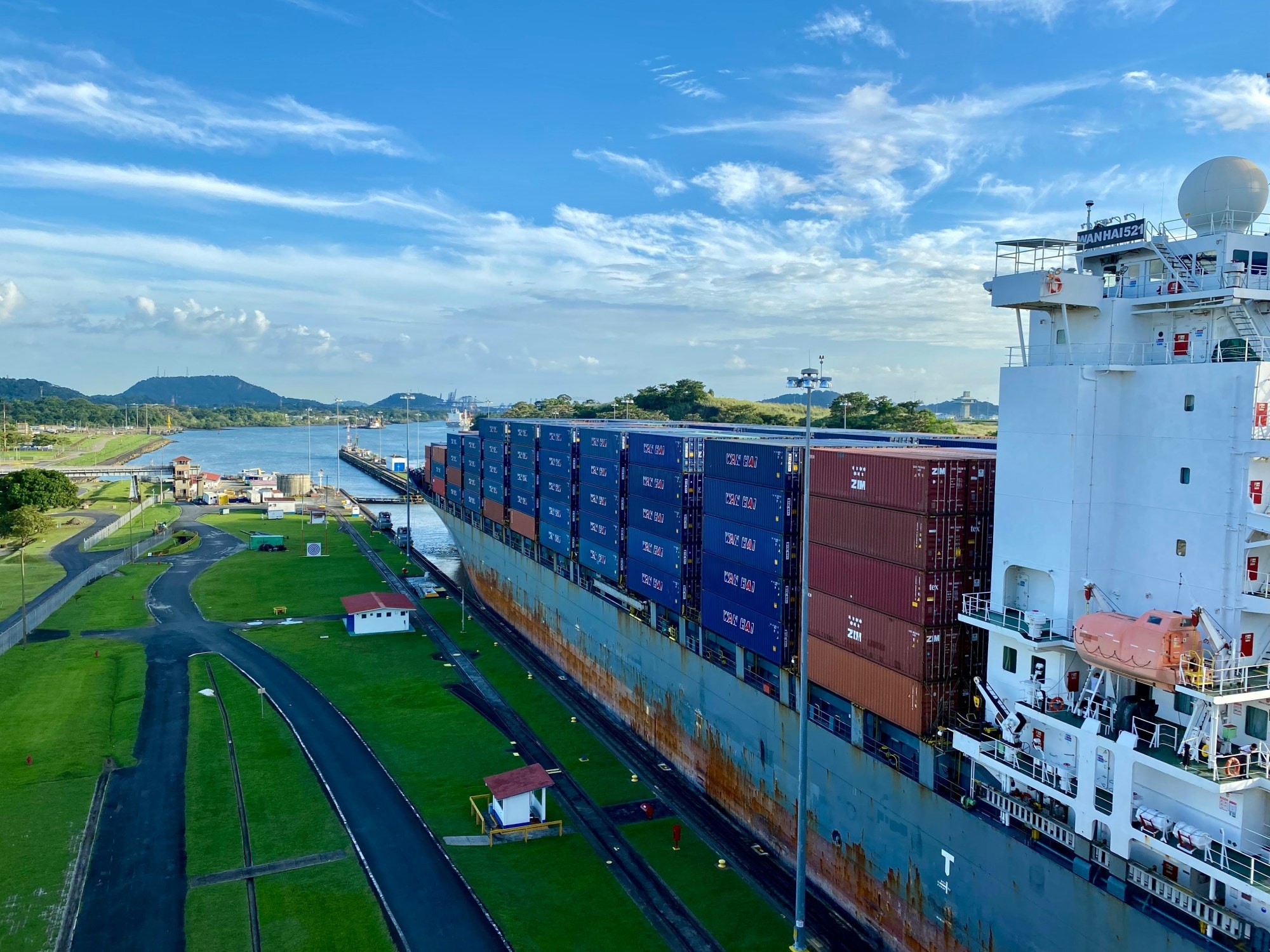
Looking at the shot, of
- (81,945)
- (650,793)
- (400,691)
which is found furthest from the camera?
(400,691)

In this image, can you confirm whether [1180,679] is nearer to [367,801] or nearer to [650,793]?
[650,793]

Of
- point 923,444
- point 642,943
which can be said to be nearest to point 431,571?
point 923,444

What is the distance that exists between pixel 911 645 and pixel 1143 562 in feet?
25.1

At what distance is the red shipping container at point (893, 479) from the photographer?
28.0 metres

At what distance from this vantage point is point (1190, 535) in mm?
23281

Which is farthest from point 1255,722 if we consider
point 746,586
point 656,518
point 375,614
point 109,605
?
point 109,605

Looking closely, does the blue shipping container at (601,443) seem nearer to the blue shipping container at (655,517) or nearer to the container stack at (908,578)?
the blue shipping container at (655,517)

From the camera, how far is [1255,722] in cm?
2264

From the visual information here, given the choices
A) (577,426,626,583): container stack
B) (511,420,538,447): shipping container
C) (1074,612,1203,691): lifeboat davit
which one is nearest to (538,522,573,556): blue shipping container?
(577,426,626,583): container stack

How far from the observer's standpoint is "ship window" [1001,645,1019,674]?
26.8 metres

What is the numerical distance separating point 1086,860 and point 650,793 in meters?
22.8

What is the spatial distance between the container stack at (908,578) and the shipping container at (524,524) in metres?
40.9

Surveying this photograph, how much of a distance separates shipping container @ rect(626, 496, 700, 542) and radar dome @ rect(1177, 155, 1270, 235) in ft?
88.2

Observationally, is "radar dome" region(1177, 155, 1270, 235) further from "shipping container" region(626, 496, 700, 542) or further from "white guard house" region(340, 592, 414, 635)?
"white guard house" region(340, 592, 414, 635)
